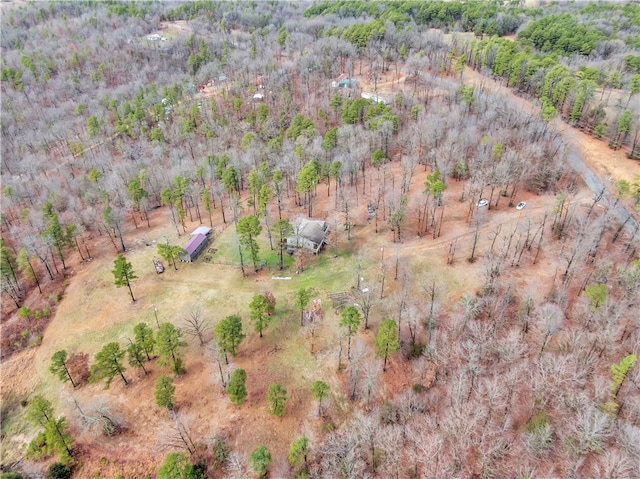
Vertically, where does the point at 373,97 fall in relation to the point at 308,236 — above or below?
above

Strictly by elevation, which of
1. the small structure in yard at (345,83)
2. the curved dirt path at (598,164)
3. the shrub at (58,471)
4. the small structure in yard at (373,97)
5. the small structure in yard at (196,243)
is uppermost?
the small structure in yard at (345,83)

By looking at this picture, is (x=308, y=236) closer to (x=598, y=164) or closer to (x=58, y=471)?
(x=58, y=471)

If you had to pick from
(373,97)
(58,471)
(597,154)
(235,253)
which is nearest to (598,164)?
(597,154)

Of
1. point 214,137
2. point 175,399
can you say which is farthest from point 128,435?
point 214,137

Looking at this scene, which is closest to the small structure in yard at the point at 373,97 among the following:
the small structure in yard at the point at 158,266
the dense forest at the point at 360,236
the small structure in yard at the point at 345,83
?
the dense forest at the point at 360,236

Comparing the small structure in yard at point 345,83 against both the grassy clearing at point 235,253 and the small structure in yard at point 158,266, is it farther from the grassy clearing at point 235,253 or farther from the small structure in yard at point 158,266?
the small structure in yard at point 158,266

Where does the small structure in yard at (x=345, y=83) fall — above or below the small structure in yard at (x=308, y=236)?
above

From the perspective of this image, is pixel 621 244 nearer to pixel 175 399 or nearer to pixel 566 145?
pixel 566 145
